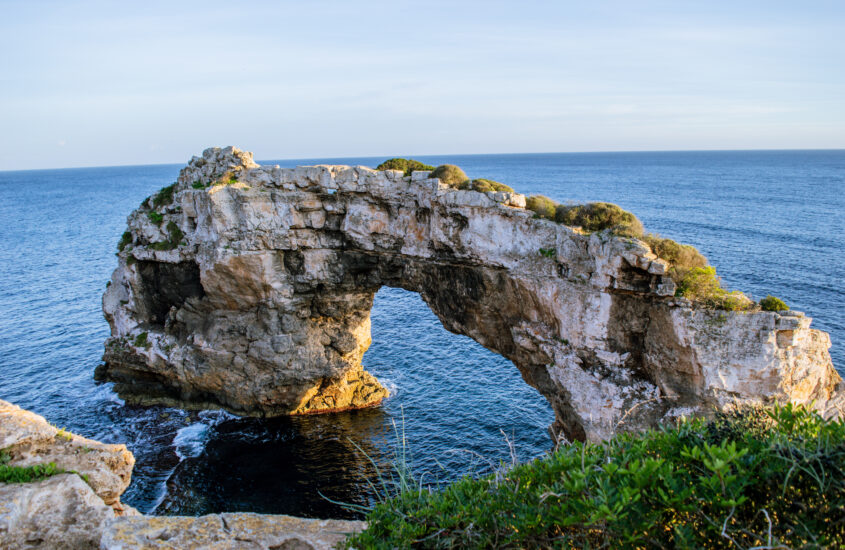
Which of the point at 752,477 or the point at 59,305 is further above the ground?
the point at 752,477

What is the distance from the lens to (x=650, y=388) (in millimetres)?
23312

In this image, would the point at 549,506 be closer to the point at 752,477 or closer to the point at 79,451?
the point at 752,477

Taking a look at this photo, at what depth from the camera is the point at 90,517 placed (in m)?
13.8

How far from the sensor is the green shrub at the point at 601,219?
2328 centimetres

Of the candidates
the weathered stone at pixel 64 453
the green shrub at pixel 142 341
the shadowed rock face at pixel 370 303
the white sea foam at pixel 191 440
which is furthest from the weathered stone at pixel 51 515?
the green shrub at pixel 142 341

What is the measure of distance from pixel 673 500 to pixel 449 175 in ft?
76.3

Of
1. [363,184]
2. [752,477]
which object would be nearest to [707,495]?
[752,477]

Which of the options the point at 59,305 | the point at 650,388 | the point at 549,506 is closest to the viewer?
the point at 549,506

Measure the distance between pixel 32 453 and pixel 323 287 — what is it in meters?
18.7

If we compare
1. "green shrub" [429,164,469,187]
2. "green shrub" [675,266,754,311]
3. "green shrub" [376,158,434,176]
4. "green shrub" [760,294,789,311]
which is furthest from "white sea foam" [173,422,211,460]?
"green shrub" [760,294,789,311]

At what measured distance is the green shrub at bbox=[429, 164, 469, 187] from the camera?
2911 centimetres

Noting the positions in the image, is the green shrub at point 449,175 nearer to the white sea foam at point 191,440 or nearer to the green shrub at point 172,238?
the green shrub at point 172,238

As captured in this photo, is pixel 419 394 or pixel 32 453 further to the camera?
pixel 419 394

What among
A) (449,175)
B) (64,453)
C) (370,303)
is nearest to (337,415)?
(370,303)
